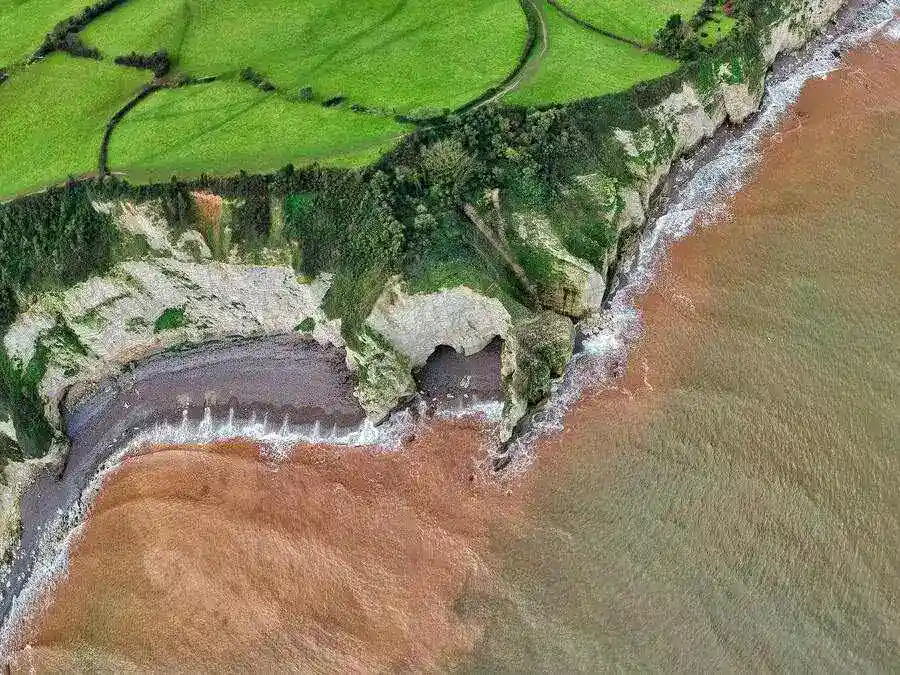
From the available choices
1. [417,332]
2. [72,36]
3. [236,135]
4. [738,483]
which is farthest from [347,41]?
[738,483]

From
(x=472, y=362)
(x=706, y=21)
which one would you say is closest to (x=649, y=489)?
(x=472, y=362)

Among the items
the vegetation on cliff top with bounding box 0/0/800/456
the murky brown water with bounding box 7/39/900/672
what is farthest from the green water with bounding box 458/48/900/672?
the vegetation on cliff top with bounding box 0/0/800/456

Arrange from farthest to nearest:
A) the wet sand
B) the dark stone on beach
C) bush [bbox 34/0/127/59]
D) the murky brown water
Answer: bush [bbox 34/0/127/59] → the dark stone on beach → the wet sand → the murky brown water

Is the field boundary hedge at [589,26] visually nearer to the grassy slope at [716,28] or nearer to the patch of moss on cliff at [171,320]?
the grassy slope at [716,28]

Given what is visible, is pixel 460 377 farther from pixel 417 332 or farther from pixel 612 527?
pixel 612 527

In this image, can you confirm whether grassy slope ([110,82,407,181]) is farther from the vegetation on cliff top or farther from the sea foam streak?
the sea foam streak

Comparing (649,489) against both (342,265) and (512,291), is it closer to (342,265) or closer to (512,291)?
(512,291)
